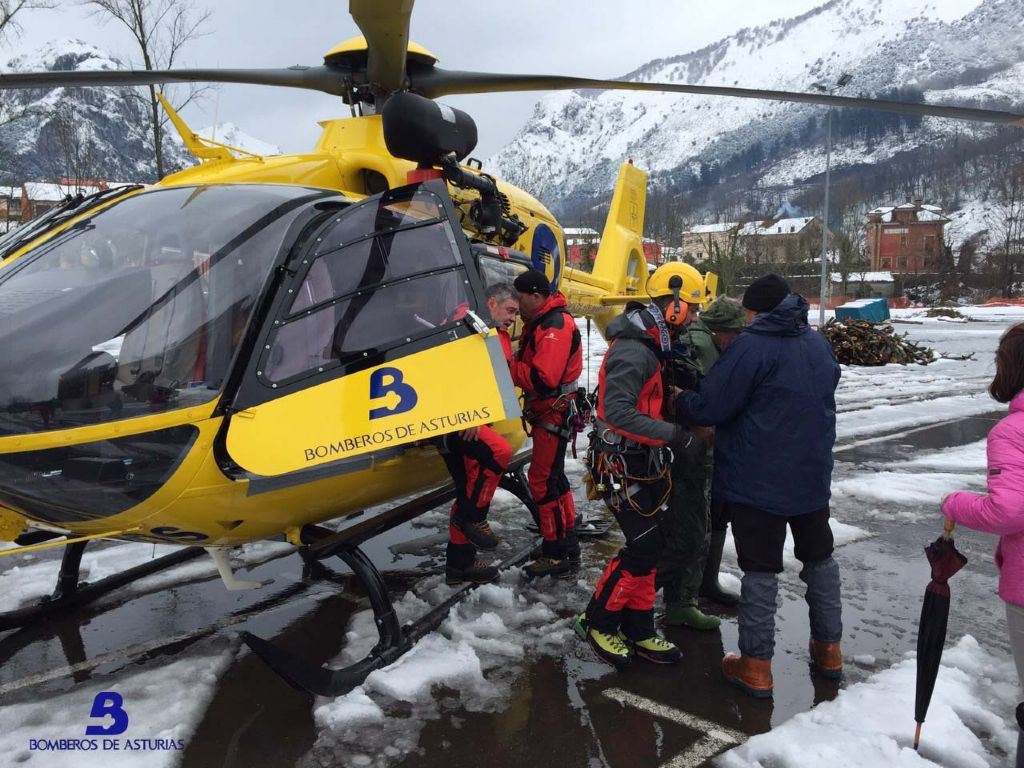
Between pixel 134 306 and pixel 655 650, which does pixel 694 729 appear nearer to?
pixel 655 650

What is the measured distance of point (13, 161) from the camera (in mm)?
16812

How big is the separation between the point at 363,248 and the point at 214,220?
2.10 ft

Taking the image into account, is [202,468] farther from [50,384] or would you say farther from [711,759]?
[711,759]

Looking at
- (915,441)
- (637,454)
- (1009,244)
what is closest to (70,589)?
(637,454)

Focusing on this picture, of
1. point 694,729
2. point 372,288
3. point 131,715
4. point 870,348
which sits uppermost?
point 372,288

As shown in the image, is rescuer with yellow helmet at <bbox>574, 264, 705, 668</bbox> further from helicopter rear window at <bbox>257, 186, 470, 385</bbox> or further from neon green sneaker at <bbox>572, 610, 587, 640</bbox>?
helicopter rear window at <bbox>257, 186, 470, 385</bbox>

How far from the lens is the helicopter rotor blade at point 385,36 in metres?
3.41

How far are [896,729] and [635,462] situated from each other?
148cm

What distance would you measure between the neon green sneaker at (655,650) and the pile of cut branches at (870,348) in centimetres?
1625

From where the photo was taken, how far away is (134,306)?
2.84 meters

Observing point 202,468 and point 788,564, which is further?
point 788,564

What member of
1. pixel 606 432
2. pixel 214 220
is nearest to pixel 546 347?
pixel 606 432

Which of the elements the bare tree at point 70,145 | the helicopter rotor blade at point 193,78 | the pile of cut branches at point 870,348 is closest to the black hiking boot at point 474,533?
the helicopter rotor blade at point 193,78

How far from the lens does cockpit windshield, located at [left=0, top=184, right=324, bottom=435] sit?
8.64ft
